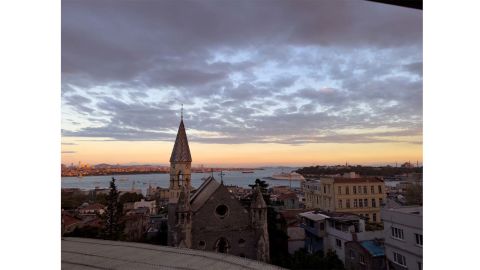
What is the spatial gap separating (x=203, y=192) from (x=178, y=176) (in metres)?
0.85

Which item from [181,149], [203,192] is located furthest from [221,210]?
[181,149]

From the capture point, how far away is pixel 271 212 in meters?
6.23

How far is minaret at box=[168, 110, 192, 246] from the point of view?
208 inches

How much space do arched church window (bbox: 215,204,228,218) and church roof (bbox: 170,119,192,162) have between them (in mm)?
1373

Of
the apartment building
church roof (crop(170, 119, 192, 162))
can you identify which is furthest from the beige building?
church roof (crop(170, 119, 192, 162))

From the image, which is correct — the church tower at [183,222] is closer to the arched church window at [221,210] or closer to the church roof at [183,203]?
the church roof at [183,203]

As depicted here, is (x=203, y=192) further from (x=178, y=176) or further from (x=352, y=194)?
(x=352, y=194)

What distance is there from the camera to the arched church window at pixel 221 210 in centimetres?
632

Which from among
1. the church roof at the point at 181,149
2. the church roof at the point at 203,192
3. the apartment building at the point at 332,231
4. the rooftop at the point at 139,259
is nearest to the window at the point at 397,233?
the apartment building at the point at 332,231

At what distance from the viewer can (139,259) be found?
2420 millimetres
